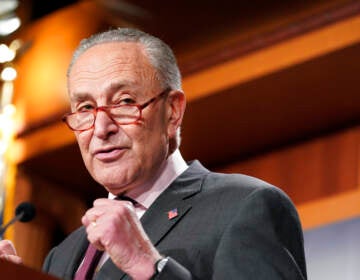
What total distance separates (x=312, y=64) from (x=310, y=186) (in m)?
0.50

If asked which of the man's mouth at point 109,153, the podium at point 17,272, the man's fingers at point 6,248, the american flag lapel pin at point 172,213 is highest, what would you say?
the podium at point 17,272

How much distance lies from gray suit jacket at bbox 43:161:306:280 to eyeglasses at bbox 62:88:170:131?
16cm

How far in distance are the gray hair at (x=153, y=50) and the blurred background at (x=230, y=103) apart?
1.42 metres

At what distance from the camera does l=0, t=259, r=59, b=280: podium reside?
1.47 metres

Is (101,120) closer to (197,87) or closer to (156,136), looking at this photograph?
→ (156,136)

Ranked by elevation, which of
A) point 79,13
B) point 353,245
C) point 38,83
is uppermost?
point 79,13

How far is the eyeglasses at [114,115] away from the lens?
208 cm

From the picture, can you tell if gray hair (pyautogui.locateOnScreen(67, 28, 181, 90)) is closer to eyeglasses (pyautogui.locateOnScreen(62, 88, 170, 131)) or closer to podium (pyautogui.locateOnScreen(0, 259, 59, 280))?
eyeglasses (pyautogui.locateOnScreen(62, 88, 170, 131))

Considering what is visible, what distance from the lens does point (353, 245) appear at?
3504 millimetres

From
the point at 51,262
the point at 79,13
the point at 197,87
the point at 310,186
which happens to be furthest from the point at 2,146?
the point at 51,262

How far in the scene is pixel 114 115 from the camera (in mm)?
2082

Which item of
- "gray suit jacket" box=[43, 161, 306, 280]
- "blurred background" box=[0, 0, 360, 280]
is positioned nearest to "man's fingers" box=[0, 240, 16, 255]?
"gray suit jacket" box=[43, 161, 306, 280]

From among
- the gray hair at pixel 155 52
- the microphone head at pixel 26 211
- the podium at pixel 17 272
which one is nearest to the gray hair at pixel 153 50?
the gray hair at pixel 155 52

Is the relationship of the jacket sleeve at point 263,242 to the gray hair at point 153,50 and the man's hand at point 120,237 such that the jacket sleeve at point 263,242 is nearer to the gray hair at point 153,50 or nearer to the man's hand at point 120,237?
the man's hand at point 120,237
